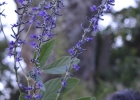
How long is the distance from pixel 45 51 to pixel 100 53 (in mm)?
4966

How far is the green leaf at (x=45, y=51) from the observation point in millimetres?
1220

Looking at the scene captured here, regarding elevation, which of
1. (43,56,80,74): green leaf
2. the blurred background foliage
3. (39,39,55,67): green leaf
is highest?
the blurred background foliage

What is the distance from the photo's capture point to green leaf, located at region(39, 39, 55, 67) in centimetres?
122

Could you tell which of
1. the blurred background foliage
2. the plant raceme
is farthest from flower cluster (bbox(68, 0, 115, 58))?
the blurred background foliage

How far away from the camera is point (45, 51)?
4.09ft

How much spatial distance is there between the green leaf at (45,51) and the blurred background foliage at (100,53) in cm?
228

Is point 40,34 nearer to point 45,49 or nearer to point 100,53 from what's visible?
point 45,49

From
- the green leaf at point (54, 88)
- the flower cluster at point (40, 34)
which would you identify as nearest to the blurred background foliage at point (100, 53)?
the green leaf at point (54, 88)

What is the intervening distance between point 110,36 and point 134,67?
999mm

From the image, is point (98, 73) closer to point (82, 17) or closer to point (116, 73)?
point (116, 73)

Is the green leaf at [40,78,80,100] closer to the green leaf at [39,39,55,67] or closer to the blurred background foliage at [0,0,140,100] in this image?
the green leaf at [39,39,55,67]

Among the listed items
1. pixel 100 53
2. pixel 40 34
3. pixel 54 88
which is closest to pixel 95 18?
pixel 40 34

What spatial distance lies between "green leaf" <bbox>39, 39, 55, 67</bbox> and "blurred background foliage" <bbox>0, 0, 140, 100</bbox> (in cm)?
228

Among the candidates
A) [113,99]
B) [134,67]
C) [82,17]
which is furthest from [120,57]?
[113,99]
